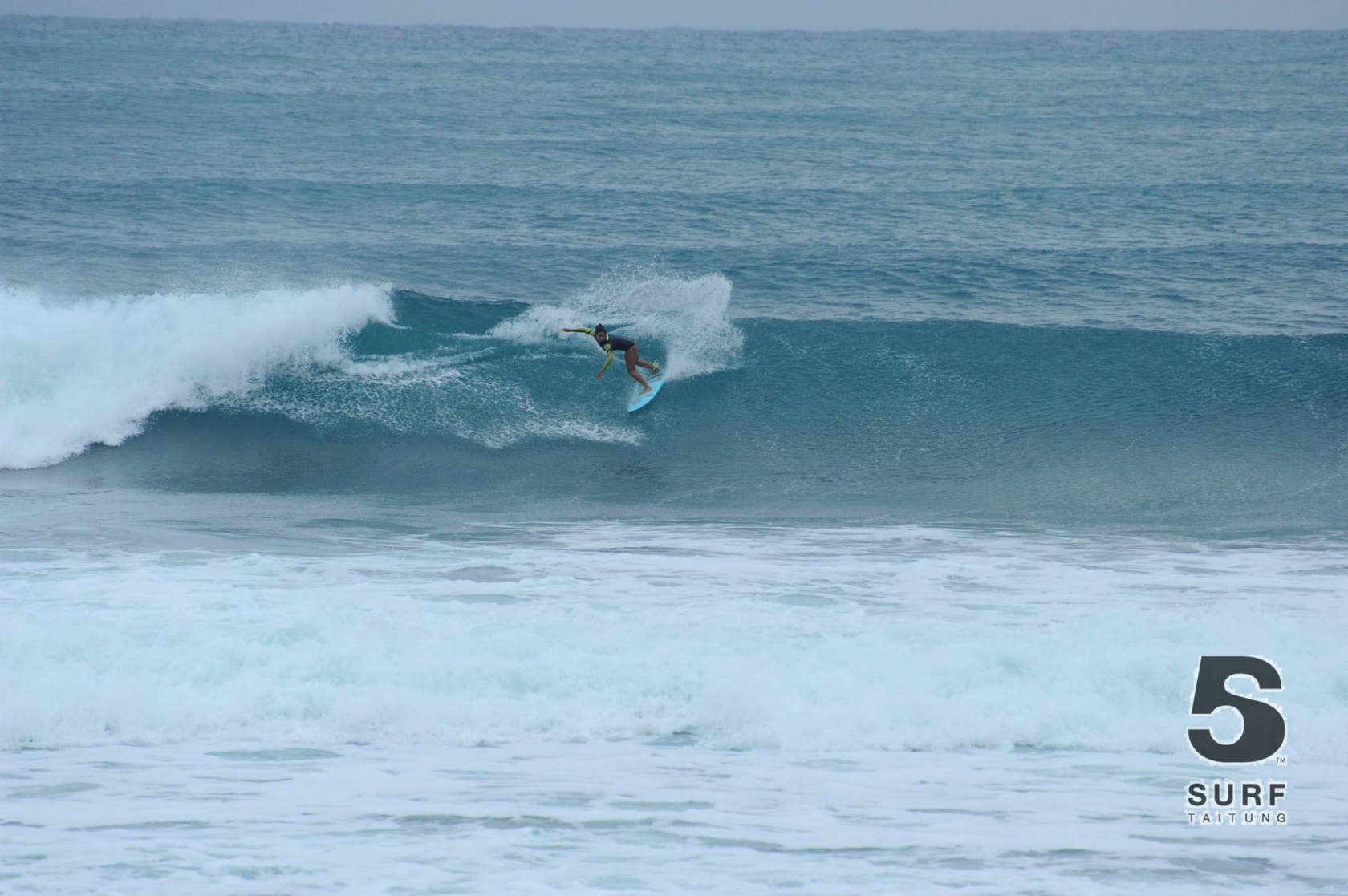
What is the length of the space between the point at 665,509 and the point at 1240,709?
6061 millimetres

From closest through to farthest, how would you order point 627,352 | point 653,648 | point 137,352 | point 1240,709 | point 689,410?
point 1240,709
point 653,648
point 627,352
point 689,410
point 137,352

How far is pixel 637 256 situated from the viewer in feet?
65.7

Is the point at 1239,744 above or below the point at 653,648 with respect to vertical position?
below

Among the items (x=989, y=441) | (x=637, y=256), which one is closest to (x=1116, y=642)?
(x=989, y=441)

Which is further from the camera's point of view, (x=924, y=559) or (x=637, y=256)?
(x=637, y=256)

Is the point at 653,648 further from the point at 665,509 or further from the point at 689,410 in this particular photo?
the point at 689,410

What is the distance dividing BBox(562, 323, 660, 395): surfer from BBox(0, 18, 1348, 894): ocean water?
348mm

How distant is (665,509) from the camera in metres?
12.3

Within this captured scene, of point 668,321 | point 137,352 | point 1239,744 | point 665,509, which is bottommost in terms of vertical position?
point 1239,744

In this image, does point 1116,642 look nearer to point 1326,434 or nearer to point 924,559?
point 924,559

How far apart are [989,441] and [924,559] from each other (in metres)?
4.04

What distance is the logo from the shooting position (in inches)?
258

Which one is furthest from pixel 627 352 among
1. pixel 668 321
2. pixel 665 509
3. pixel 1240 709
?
pixel 1240 709

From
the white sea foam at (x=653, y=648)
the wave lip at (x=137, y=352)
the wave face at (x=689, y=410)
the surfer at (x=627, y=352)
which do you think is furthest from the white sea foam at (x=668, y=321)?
the white sea foam at (x=653, y=648)
